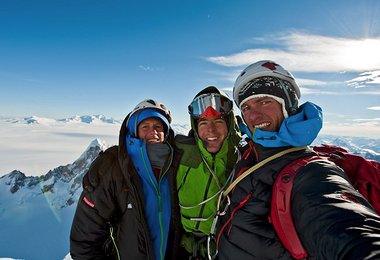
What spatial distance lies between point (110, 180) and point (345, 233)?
11.3ft

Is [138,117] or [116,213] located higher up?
A: [138,117]

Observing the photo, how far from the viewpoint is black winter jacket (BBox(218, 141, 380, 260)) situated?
5.31 ft

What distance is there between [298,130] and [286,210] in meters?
0.85

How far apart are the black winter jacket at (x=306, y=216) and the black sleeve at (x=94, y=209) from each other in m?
1.98

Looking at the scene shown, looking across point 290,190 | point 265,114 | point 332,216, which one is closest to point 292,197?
point 290,190

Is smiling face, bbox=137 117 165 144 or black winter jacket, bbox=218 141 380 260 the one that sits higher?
smiling face, bbox=137 117 165 144

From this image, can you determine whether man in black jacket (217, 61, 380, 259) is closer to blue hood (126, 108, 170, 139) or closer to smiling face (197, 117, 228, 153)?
smiling face (197, 117, 228, 153)

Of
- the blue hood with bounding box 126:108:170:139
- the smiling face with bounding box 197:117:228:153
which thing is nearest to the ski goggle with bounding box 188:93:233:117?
the smiling face with bounding box 197:117:228:153

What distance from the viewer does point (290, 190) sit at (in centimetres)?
226

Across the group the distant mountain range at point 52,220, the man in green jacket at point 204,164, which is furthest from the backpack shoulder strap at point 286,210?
the distant mountain range at point 52,220

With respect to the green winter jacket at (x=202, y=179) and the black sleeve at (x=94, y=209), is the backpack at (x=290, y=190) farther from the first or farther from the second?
the black sleeve at (x=94, y=209)

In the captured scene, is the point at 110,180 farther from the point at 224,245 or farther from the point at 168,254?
the point at 224,245

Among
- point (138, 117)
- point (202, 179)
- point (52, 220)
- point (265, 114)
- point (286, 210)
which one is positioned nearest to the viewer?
point (286, 210)

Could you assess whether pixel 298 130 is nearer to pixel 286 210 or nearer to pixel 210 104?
pixel 286 210
